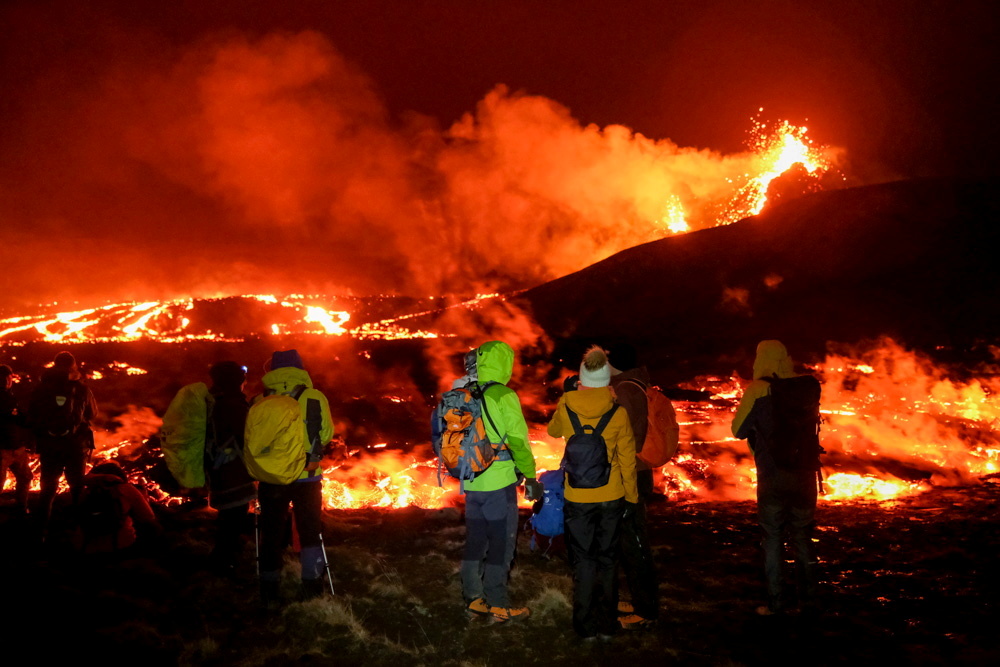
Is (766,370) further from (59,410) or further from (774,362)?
(59,410)

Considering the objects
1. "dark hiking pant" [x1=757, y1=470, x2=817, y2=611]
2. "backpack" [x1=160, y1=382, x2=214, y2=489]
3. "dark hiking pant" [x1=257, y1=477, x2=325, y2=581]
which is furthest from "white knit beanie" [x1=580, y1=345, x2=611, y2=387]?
"backpack" [x1=160, y1=382, x2=214, y2=489]

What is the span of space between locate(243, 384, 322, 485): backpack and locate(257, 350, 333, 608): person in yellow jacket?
0.11m

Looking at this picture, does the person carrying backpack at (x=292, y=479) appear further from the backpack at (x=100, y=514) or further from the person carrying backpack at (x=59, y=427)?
the person carrying backpack at (x=59, y=427)

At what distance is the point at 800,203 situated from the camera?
59.9m

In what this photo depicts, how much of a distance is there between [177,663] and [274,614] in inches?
39.3

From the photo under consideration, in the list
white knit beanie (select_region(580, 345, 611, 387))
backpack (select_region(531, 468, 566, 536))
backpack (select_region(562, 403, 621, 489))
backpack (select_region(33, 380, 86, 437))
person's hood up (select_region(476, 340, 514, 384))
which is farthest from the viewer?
backpack (select_region(531, 468, 566, 536))

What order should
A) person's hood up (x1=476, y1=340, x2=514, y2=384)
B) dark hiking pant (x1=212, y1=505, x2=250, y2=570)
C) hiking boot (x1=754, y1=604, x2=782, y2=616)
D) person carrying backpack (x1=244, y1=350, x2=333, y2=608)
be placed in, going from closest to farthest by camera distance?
person's hood up (x1=476, y1=340, x2=514, y2=384) → person carrying backpack (x1=244, y1=350, x2=333, y2=608) → hiking boot (x1=754, y1=604, x2=782, y2=616) → dark hiking pant (x1=212, y1=505, x2=250, y2=570)

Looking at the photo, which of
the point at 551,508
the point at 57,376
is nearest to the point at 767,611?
the point at 551,508

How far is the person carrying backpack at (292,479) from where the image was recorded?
18.1 ft

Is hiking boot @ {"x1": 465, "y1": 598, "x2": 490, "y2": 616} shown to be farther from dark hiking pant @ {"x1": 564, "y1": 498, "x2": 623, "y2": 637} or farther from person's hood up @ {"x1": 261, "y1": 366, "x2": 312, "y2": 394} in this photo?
person's hood up @ {"x1": 261, "y1": 366, "x2": 312, "y2": 394}

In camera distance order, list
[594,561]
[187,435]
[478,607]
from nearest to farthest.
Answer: [594,561]
[478,607]
[187,435]

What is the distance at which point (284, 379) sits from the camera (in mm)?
5633

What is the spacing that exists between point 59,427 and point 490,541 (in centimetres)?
525

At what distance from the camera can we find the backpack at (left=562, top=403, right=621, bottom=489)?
4895 millimetres
